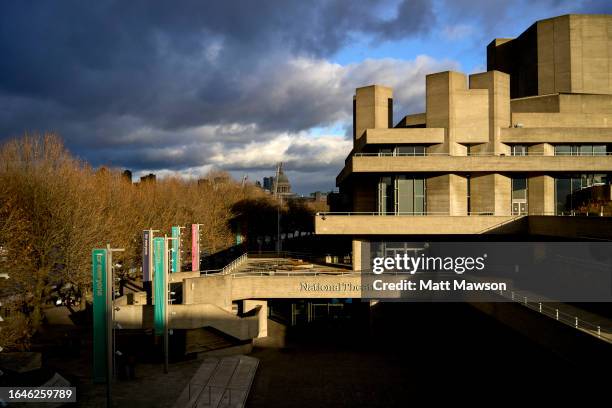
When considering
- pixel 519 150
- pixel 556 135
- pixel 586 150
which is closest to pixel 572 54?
pixel 556 135

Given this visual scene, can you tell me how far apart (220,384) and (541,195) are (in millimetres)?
32498

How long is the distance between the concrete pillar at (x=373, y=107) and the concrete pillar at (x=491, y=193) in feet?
37.8

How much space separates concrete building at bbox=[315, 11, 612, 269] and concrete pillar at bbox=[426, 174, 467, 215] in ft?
0.30

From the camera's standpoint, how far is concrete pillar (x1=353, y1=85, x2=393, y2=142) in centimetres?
4578

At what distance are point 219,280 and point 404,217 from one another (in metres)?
16.0

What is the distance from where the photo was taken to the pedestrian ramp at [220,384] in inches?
834

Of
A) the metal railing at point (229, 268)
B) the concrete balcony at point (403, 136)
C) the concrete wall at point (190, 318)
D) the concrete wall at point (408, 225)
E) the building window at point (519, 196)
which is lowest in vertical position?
the concrete wall at point (190, 318)

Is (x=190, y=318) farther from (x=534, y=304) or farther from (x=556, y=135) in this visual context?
(x=556, y=135)

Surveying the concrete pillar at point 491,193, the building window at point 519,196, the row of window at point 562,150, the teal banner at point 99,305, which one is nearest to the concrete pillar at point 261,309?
the teal banner at point 99,305

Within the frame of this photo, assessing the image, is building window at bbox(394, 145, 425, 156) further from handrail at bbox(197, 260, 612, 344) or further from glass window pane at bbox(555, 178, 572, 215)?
glass window pane at bbox(555, 178, 572, 215)

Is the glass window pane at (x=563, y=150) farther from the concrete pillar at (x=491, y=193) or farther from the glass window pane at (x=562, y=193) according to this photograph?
the concrete pillar at (x=491, y=193)

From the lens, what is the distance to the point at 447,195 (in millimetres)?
39562

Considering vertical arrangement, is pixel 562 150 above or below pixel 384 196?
above

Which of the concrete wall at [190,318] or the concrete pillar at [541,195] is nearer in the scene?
the concrete wall at [190,318]
